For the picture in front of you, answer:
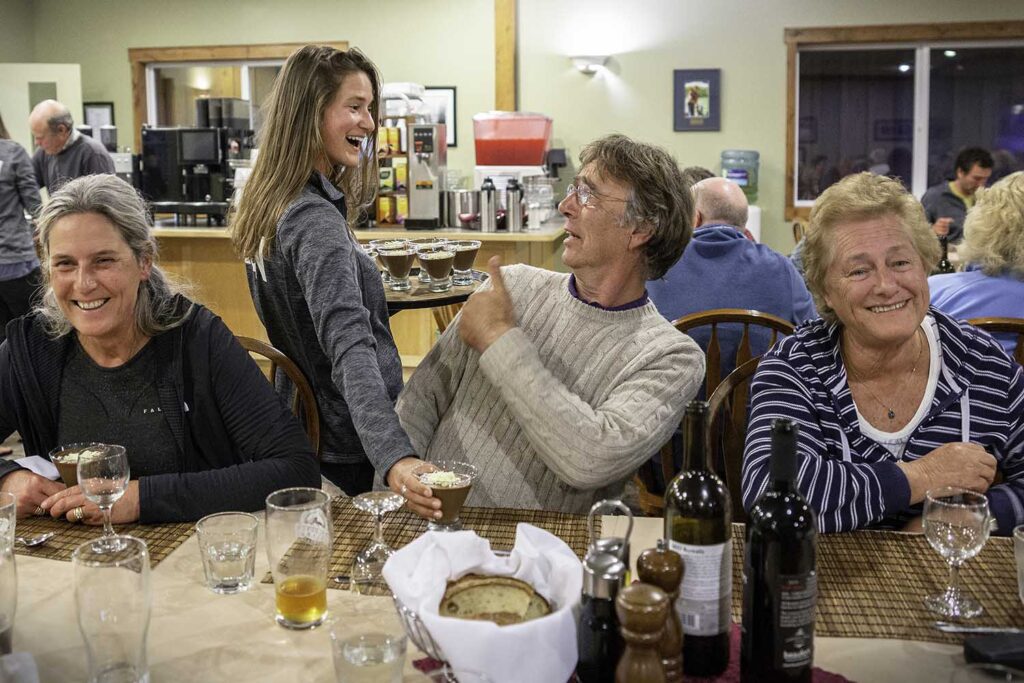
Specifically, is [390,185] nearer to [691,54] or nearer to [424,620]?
[691,54]

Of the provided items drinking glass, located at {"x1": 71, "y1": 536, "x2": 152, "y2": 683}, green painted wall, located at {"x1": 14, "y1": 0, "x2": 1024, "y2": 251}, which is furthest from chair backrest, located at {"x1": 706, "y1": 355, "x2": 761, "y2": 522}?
green painted wall, located at {"x1": 14, "y1": 0, "x2": 1024, "y2": 251}

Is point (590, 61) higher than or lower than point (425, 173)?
higher

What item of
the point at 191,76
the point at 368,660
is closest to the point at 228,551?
the point at 368,660

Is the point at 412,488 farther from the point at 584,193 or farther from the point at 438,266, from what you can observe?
the point at 438,266

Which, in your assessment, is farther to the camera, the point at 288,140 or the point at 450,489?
the point at 288,140

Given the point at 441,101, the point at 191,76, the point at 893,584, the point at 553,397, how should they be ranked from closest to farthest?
the point at 893,584, the point at 553,397, the point at 441,101, the point at 191,76

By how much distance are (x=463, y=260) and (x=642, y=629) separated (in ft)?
9.76

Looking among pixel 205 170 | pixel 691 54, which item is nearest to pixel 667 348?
pixel 205 170

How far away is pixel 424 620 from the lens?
3.59 ft

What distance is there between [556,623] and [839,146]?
26.2 ft

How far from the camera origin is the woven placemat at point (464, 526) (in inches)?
60.7

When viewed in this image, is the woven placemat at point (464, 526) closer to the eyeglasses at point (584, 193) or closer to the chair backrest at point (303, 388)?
the chair backrest at point (303, 388)

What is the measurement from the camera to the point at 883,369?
6.11ft

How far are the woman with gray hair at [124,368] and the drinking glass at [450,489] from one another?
0.36m
